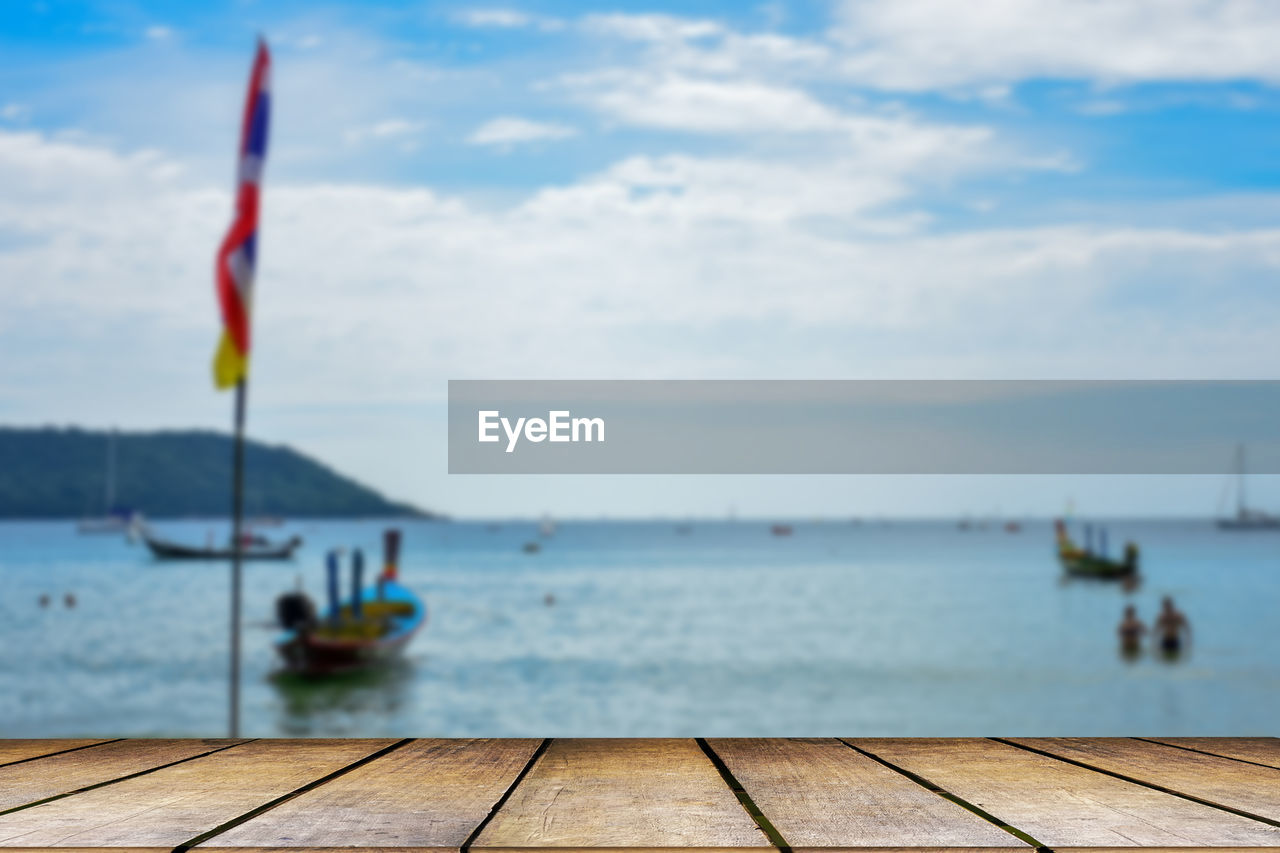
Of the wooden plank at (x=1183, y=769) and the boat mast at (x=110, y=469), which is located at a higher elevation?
the wooden plank at (x=1183, y=769)

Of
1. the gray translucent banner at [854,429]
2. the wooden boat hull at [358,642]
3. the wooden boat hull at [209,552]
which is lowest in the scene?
the wooden boat hull at [209,552]

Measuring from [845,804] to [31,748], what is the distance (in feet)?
4.62

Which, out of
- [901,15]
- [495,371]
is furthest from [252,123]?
[495,371]

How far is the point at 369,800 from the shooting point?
59.1 inches

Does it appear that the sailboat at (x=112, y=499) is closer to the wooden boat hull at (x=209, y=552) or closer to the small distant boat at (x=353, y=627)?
the wooden boat hull at (x=209, y=552)

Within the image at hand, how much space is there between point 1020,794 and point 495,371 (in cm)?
4199

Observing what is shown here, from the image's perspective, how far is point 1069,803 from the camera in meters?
1.48

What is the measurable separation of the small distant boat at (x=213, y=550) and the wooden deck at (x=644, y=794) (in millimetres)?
59526

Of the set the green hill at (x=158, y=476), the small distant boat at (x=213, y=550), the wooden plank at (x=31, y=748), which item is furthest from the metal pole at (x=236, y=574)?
the small distant boat at (x=213, y=550)

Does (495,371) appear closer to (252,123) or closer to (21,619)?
(21,619)

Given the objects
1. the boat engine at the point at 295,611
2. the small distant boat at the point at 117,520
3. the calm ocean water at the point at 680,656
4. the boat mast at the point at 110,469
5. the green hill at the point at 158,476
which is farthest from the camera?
the small distant boat at the point at 117,520

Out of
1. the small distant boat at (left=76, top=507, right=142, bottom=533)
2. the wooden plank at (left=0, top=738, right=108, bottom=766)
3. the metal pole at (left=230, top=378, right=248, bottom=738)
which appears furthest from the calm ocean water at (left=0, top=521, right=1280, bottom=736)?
the wooden plank at (left=0, top=738, right=108, bottom=766)

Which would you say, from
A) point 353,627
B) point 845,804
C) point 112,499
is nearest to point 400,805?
point 845,804

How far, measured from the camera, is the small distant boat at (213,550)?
196 feet
